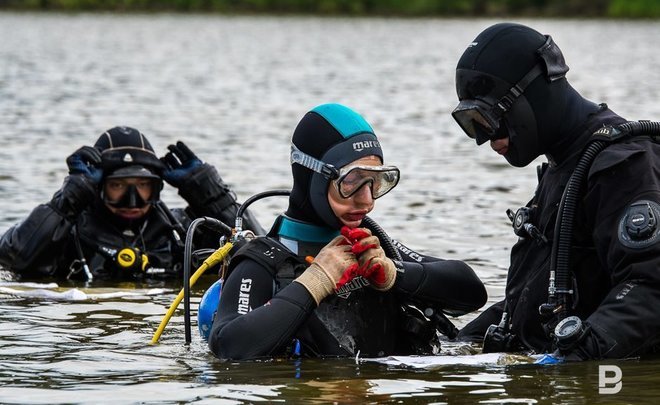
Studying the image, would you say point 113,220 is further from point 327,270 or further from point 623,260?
point 623,260

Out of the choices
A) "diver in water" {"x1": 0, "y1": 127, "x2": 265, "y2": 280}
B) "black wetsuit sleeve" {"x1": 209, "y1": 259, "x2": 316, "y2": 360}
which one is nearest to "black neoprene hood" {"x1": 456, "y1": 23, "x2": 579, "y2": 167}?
"black wetsuit sleeve" {"x1": 209, "y1": 259, "x2": 316, "y2": 360}

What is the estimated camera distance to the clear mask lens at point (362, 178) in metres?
5.55

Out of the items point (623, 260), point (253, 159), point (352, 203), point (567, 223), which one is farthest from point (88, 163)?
point (253, 159)

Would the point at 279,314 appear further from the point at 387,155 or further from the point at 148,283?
the point at 387,155

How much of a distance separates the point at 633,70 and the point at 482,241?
82.5 feet

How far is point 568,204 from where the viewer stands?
5.52 m

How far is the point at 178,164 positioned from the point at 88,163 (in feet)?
2.20

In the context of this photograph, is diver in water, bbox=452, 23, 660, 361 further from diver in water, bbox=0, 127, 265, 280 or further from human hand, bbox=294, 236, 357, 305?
diver in water, bbox=0, 127, 265, 280

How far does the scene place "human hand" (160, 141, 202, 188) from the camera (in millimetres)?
9766

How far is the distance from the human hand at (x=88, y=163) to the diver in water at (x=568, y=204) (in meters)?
4.31

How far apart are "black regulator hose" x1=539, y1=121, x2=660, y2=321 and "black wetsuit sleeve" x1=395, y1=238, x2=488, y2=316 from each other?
0.48 metres

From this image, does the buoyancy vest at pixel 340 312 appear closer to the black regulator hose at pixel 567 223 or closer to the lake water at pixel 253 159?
the lake water at pixel 253 159

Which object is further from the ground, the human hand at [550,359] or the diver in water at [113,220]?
the diver in water at [113,220]

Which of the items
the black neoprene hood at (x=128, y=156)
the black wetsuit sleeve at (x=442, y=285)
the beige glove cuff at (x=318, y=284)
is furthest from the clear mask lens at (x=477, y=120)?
the black neoprene hood at (x=128, y=156)
